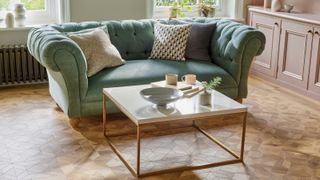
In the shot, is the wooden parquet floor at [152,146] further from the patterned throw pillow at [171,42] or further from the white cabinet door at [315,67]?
the patterned throw pillow at [171,42]

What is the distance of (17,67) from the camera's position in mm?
5035

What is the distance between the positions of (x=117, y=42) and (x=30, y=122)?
109cm

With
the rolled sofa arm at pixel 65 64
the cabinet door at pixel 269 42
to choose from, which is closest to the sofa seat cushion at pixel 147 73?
the rolled sofa arm at pixel 65 64

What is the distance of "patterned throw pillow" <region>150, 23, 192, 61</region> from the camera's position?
4582 millimetres

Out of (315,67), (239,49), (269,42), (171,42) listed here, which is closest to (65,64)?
(171,42)

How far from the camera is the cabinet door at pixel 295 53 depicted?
499 cm

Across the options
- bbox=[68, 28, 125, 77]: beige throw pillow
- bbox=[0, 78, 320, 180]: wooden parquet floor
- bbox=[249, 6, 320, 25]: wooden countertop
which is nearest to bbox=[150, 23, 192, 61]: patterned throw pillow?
bbox=[68, 28, 125, 77]: beige throw pillow

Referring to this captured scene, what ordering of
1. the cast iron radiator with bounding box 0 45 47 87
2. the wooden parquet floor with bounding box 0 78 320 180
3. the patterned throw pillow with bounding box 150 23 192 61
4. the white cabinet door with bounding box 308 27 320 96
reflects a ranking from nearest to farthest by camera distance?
the wooden parquet floor with bounding box 0 78 320 180, the patterned throw pillow with bounding box 150 23 192 61, the white cabinet door with bounding box 308 27 320 96, the cast iron radiator with bounding box 0 45 47 87

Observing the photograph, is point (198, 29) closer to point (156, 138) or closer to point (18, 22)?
point (156, 138)

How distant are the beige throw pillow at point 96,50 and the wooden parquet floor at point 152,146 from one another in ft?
1.52

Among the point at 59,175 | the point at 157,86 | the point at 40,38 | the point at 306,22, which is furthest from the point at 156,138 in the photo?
the point at 306,22

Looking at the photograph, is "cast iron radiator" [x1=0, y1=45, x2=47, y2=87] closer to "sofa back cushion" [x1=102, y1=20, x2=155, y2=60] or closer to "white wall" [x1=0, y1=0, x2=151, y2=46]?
"white wall" [x1=0, y1=0, x2=151, y2=46]

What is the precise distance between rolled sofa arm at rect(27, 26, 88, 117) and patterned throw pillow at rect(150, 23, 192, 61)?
0.94 m

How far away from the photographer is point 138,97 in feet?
11.5
